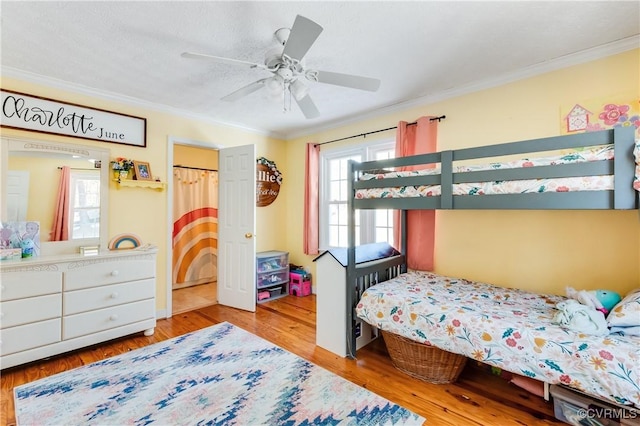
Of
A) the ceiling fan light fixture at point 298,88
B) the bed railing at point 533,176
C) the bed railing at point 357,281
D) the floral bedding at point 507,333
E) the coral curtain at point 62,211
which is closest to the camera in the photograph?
the floral bedding at point 507,333

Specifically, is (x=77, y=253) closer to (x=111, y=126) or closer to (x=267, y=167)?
(x=111, y=126)

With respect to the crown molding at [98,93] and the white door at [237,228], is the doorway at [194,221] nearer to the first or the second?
the white door at [237,228]

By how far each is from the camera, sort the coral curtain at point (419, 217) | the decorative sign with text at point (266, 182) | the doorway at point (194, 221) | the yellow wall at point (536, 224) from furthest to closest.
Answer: the doorway at point (194, 221), the decorative sign with text at point (266, 182), the coral curtain at point (419, 217), the yellow wall at point (536, 224)

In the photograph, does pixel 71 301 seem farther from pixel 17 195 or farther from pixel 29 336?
pixel 17 195

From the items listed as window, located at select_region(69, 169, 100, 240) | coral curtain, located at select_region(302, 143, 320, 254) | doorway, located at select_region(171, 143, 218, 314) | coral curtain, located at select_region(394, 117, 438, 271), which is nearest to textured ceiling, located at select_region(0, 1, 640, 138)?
coral curtain, located at select_region(394, 117, 438, 271)

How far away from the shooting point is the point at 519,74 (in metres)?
2.49

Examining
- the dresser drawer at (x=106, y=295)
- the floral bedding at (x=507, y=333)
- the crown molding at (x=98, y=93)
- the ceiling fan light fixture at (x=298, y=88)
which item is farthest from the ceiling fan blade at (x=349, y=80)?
the dresser drawer at (x=106, y=295)

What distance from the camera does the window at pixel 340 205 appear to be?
3633mm

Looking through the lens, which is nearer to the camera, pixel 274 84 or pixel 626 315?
pixel 626 315

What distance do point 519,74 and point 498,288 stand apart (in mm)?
1855

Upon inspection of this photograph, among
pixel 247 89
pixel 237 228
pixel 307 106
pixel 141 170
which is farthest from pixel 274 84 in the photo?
pixel 237 228

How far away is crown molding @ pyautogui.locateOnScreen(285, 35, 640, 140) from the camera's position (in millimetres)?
2094

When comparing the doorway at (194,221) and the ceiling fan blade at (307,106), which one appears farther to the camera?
the doorway at (194,221)

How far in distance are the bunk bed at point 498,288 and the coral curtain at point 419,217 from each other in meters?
0.40
